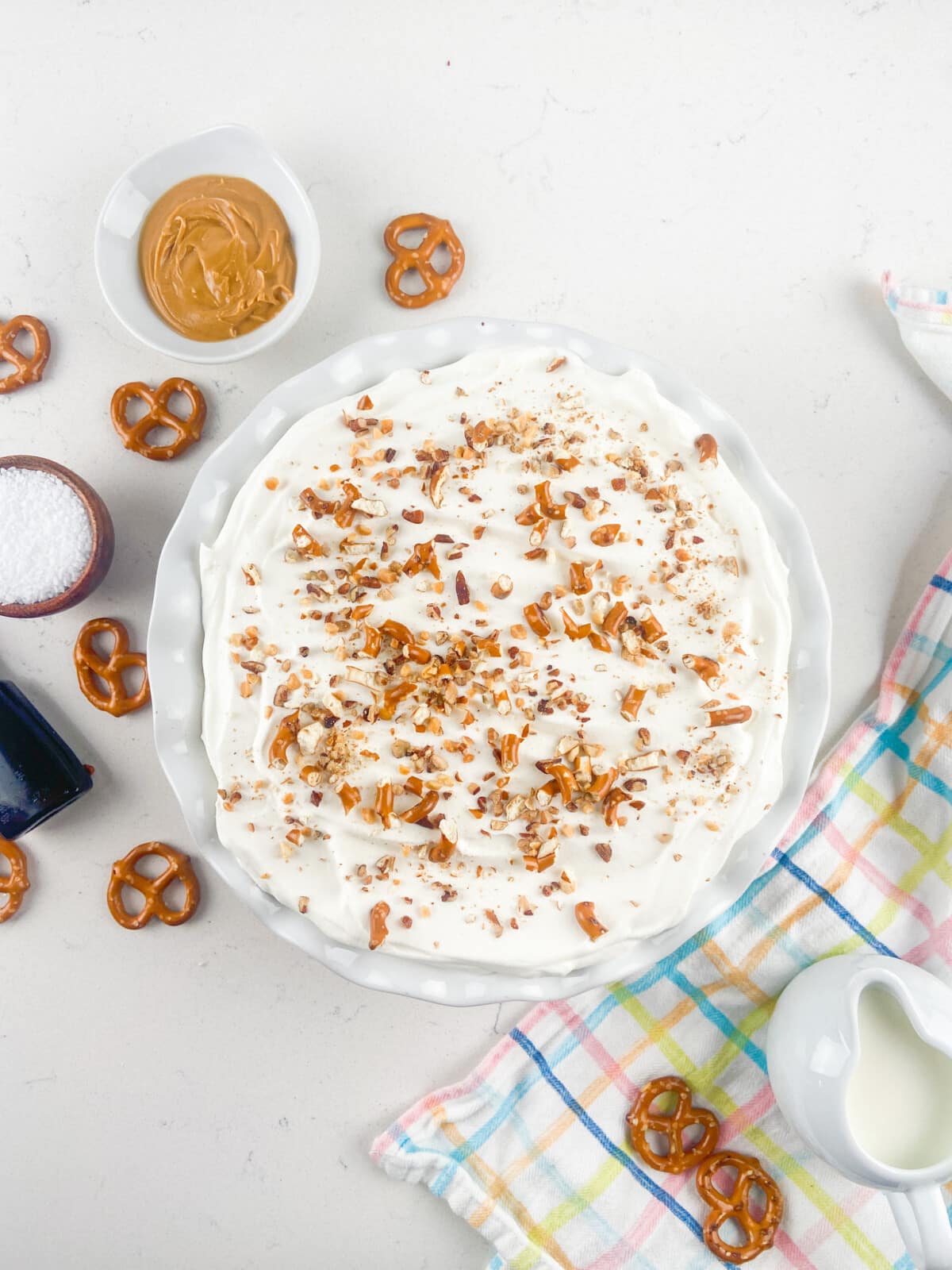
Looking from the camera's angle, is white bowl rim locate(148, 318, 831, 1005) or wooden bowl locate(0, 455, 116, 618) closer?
white bowl rim locate(148, 318, 831, 1005)

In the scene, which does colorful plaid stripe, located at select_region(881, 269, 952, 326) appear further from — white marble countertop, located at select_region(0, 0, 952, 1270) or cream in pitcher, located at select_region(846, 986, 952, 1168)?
cream in pitcher, located at select_region(846, 986, 952, 1168)

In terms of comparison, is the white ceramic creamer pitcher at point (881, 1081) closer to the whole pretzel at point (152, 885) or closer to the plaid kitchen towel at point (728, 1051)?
the plaid kitchen towel at point (728, 1051)

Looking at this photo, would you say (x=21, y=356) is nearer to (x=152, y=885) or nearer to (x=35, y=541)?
(x=35, y=541)

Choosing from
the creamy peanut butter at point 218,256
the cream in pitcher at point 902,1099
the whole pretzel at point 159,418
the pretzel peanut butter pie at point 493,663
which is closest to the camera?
the pretzel peanut butter pie at point 493,663

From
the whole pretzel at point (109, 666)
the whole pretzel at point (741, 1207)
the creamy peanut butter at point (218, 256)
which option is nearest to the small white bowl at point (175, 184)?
the creamy peanut butter at point (218, 256)

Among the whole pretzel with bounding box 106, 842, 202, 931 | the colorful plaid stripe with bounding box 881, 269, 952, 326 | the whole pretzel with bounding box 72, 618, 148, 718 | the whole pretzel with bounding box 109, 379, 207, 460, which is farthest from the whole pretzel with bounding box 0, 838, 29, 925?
the colorful plaid stripe with bounding box 881, 269, 952, 326

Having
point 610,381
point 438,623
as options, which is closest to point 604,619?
point 438,623

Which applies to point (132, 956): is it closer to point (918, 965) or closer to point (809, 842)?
point (809, 842)
